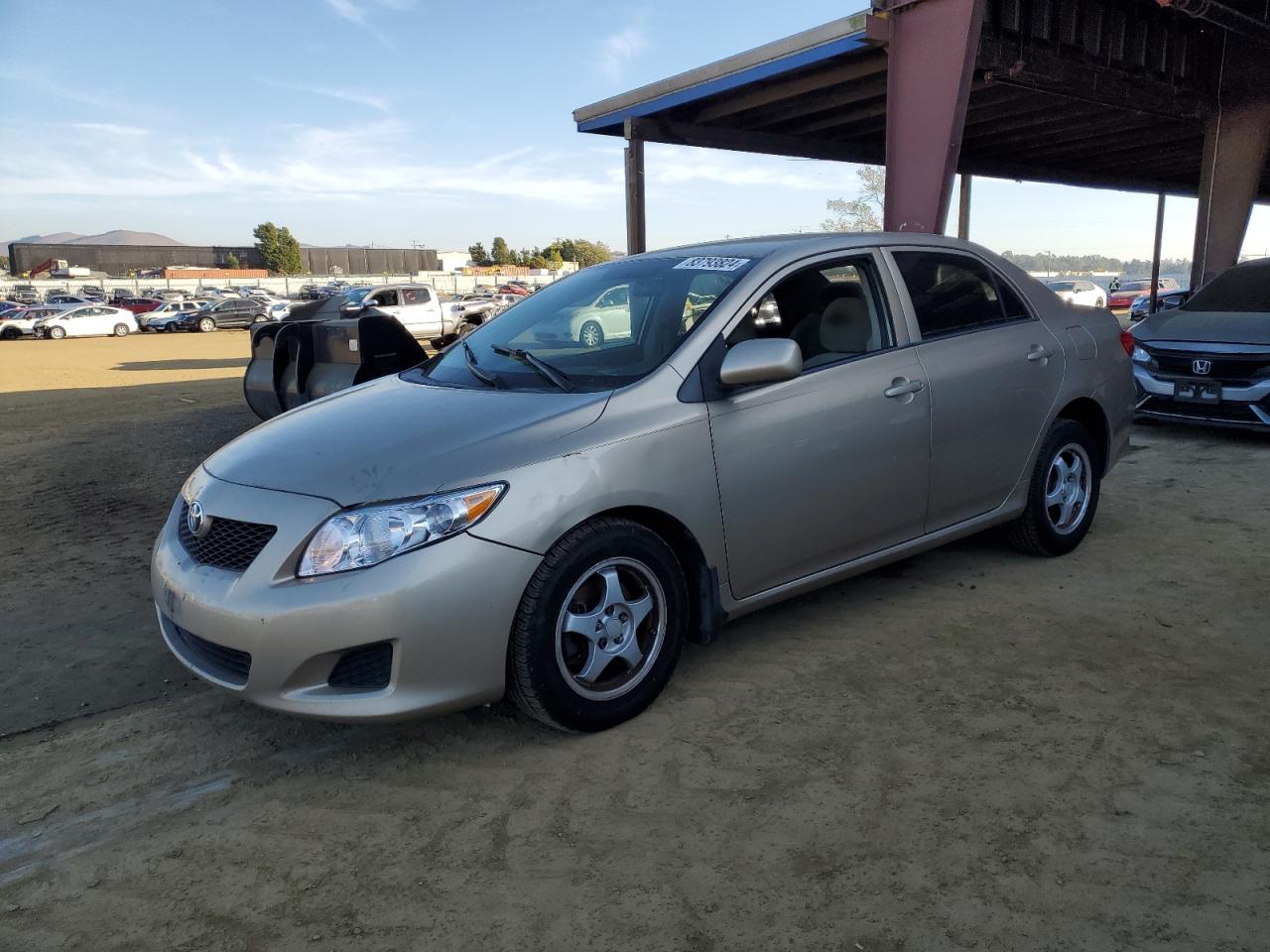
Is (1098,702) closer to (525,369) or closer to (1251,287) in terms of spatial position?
(525,369)

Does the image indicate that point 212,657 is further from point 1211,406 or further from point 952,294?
point 1211,406

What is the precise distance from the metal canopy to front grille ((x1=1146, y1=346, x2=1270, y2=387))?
179 inches

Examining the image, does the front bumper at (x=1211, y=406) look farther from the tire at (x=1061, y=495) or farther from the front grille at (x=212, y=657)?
the front grille at (x=212, y=657)

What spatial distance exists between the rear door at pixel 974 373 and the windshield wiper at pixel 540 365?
1562mm

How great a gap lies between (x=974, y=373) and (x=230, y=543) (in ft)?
10.1

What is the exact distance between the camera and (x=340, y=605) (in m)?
2.62

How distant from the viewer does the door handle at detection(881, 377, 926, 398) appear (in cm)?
375

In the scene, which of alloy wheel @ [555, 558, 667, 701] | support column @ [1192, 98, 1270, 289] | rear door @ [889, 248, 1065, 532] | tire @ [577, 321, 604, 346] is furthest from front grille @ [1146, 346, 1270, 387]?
support column @ [1192, 98, 1270, 289]

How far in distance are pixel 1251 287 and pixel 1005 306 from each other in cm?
510

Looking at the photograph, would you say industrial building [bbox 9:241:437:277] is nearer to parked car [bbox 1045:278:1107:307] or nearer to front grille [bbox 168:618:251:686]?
parked car [bbox 1045:278:1107:307]

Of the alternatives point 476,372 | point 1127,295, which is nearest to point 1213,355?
A: point 476,372

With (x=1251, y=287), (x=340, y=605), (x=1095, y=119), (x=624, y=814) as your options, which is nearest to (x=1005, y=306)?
(x=624, y=814)

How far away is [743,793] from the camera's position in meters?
2.72

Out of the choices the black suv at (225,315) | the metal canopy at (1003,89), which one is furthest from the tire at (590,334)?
the black suv at (225,315)
